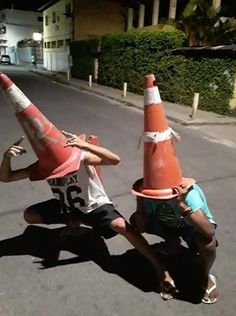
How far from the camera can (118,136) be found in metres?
8.41

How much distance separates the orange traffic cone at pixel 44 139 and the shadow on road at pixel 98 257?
921 mm

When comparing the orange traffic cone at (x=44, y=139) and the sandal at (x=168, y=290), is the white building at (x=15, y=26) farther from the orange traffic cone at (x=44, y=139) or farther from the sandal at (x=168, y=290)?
the sandal at (x=168, y=290)

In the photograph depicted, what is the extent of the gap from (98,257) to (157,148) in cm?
132

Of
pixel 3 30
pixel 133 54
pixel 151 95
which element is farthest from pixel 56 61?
pixel 151 95

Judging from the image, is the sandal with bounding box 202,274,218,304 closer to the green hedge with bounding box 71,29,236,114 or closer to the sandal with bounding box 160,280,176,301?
the sandal with bounding box 160,280,176,301

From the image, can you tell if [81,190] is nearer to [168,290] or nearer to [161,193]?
[161,193]

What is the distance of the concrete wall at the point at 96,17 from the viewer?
1252 inches

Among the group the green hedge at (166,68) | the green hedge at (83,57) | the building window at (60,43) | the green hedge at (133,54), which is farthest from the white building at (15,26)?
the green hedge at (166,68)

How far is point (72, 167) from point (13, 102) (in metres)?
0.67

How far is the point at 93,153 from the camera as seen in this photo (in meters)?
2.70

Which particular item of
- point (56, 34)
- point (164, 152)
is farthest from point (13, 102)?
point (56, 34)

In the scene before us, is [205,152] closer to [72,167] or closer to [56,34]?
[72,167]

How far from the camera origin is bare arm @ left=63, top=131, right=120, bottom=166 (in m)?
2.64

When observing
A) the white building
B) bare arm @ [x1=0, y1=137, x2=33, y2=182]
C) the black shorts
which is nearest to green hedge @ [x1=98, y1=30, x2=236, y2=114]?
the black shorts
